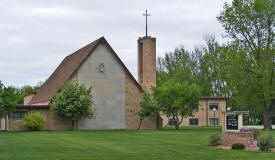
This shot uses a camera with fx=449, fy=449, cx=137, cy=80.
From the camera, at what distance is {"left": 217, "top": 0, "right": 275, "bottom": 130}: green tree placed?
4934cm

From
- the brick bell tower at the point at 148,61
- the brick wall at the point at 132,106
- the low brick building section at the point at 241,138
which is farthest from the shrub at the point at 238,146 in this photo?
the brick bell tower at the point at 148,61

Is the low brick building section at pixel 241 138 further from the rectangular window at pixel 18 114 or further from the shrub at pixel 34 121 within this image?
the rectangular window at pixel 18 114

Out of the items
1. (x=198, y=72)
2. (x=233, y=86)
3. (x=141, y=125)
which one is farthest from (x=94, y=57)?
(x=198, y=72)

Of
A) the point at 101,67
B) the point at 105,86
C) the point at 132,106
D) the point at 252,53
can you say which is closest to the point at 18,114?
the point at 105,86

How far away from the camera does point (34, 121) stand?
45656mm

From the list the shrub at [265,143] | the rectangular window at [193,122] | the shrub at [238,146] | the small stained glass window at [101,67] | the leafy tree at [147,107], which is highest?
the small stained glass window at [101,67]

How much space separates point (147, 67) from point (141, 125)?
7.65 metres

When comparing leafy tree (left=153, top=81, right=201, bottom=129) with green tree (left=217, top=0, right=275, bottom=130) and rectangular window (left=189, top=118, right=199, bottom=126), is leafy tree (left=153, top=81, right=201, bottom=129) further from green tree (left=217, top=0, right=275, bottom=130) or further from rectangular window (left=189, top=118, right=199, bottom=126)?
rectangular window (left=189, top=118, right=199, bottom=126)

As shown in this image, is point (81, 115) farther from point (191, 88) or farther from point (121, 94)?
point (191, 88)

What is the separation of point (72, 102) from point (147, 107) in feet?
28.7

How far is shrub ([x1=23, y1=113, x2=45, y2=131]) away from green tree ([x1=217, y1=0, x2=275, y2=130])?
21567mm

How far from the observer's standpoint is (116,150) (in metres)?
21.7

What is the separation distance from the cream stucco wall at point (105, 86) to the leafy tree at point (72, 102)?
2.80 meters

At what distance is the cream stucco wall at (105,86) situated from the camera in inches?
2002
